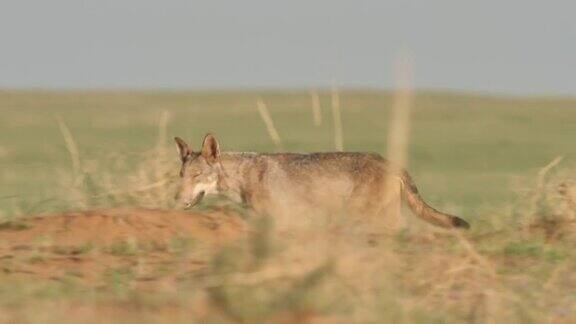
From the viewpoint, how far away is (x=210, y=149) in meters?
14.6

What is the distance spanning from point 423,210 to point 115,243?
118 inches

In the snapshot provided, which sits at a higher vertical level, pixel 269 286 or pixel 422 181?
pixel 269 286

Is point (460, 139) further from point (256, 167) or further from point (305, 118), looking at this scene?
point (256, 167)

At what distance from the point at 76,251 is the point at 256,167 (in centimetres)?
376

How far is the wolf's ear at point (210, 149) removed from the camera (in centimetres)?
1454

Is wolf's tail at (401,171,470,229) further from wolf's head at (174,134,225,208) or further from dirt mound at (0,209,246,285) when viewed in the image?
wolf's head at (174,134,225,208)

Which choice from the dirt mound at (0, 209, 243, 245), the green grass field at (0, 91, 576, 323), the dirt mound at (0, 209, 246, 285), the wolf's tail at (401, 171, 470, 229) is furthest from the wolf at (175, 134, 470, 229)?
the dirt mound at (0, 209, 243, 245)

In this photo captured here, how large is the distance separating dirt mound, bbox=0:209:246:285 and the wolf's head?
105cm

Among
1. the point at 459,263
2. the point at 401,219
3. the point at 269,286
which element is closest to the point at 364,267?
the point at 269,286

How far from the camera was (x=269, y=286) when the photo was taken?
6.90 metres

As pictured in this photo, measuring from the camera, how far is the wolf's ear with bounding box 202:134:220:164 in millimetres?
14536

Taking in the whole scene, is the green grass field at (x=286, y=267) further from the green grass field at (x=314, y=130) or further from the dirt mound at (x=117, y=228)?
the green grass field at (x=314, y=130)

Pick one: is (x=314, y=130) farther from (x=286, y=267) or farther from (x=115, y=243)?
(x=286, y=267)

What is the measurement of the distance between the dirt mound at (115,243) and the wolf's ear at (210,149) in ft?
3.89
